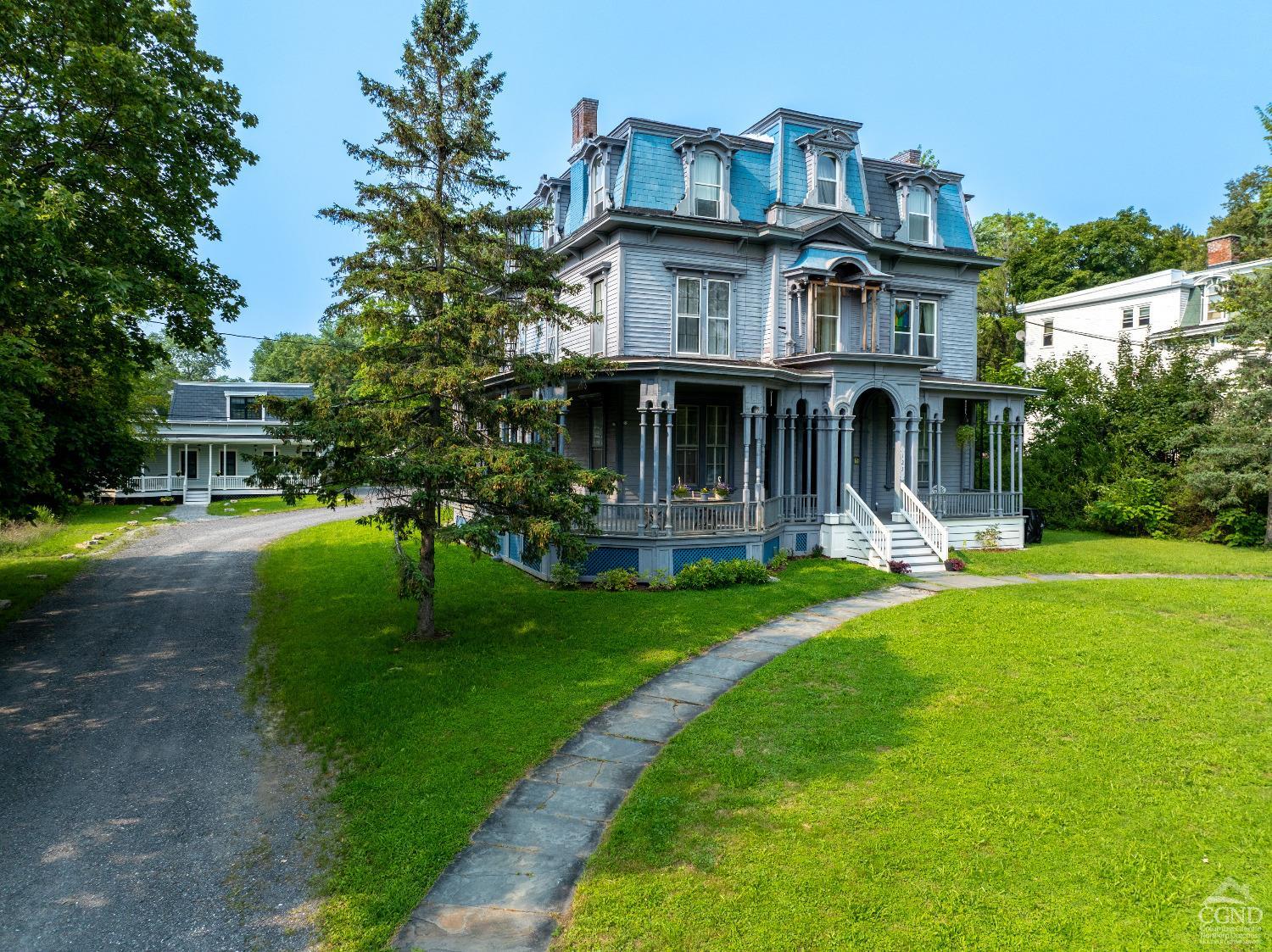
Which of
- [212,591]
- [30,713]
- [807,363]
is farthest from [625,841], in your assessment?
[807,363]

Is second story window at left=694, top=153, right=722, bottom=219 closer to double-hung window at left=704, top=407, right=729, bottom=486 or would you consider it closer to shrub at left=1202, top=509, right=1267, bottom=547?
double-hung window at left=704, top=407, right=729, bottom=486

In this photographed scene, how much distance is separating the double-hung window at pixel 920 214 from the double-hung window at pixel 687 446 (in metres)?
9.48

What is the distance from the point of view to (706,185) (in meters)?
19.7

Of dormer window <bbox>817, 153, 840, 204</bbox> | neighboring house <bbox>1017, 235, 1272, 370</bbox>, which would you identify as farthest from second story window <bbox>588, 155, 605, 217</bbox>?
neighboring house <bbox>1017, 235, 1272, 370</bbox>

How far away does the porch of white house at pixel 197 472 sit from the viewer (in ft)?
126

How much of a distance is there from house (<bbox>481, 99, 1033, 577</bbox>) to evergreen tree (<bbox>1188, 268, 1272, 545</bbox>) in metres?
6.11

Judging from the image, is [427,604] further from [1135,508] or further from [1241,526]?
[1241,526]

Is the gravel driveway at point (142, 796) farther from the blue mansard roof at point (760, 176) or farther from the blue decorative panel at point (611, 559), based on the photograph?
the blue mansard roof at point (760, 176)

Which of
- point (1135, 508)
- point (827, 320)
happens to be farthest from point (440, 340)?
point (1135, 508)

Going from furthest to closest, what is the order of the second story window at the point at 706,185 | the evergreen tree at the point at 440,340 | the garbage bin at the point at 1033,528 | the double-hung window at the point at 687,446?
the garbage bin at the point at 1033,528, the double-hung window at the point at 687,446, the second story window at the point at 706,185, the evergreen tree at the point at 440,340

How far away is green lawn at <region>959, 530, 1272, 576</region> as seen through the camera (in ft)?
61.5

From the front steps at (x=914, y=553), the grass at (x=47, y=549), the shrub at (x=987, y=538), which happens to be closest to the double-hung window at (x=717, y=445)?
the front steps at (x=914, y=553)

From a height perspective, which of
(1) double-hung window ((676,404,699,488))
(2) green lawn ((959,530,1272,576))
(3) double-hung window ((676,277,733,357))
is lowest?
(2) green lawn ((959,530,1272,576))

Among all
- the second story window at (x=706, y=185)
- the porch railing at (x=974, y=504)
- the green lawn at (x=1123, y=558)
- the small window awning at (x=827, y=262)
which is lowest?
the green lawn at (x=1123, y=558)
